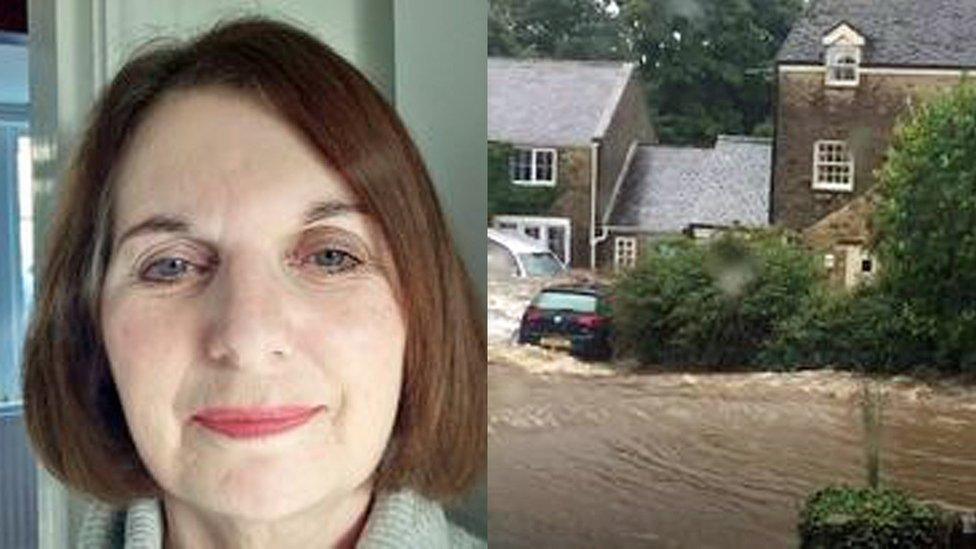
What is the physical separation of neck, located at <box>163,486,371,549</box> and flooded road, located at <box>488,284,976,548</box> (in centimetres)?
23

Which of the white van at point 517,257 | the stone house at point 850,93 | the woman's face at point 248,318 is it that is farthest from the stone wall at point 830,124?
the woman's face at point 248,318

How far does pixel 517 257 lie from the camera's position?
1.02 meters

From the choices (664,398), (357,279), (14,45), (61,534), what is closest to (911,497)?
(664,398)

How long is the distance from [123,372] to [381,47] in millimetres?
350

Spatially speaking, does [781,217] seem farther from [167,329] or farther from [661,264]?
[167,329]

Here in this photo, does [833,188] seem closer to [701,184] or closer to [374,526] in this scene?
[701,184]

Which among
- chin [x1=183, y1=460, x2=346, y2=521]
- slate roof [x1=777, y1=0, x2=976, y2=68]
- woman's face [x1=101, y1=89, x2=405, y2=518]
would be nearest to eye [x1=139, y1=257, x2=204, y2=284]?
woman's face [x1=101, y1=89, x2=405, y2=518]

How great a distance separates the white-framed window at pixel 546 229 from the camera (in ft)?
3.34

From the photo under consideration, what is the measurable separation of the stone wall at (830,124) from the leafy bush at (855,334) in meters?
0.07

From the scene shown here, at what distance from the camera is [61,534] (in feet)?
3.71

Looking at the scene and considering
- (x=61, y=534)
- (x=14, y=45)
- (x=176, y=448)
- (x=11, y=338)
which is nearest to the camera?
(x=176, y=448)

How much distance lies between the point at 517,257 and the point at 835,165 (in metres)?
0.27

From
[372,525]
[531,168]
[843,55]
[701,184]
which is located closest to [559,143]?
[531,168]

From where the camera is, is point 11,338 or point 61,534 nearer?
point 61,534
